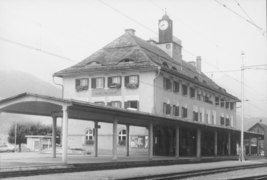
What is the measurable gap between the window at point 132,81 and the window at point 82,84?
13.4 feet

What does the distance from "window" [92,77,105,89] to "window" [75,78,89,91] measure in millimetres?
783

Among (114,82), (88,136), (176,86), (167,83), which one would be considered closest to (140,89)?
(114,82)

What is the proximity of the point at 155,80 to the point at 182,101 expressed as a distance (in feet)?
21.2

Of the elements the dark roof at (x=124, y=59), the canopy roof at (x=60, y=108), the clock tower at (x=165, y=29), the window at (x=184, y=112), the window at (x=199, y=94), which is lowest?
the canopy roof at (x=60, y=108)

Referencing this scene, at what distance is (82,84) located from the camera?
134 feet

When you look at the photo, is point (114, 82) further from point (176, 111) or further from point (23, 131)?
point (23, 131)

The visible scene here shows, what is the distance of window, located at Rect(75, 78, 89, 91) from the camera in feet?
133

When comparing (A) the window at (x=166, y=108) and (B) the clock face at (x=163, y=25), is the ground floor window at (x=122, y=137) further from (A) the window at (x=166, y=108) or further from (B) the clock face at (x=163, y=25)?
(B) the clock face at (x=163, y=25)

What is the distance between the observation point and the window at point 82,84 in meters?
40.4

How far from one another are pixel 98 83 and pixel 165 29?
11.1 meters

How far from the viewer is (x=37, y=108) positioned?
76.4ft

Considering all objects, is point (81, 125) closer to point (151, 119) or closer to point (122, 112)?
point (151, 119)

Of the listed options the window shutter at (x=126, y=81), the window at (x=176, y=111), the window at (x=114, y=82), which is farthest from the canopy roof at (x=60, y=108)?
the window at (x=176, y=111)

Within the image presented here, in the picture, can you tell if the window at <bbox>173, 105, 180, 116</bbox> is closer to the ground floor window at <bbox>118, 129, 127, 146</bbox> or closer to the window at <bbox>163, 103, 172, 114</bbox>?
the window at <bbox>163, 103, 172, 114</bbox>
